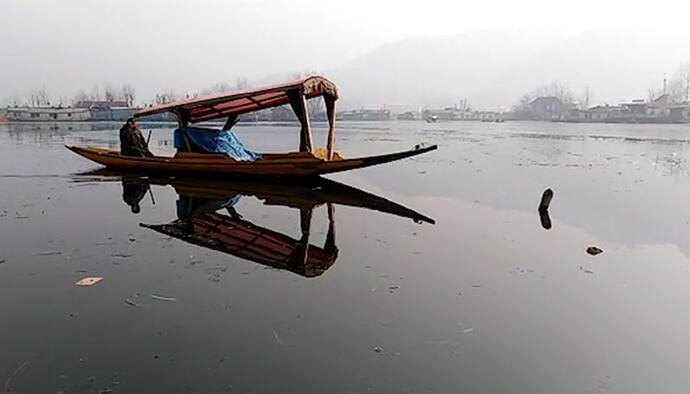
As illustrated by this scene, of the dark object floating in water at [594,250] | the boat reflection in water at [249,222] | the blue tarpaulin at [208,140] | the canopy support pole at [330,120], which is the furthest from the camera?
the blue tarpaulin at [208,140]

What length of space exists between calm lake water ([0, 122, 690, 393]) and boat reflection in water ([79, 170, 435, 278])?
0.07 m

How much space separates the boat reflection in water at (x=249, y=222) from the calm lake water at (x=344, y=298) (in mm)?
71

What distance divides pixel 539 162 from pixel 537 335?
19.3 meters

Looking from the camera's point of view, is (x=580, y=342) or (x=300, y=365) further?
(x=580, y=342)

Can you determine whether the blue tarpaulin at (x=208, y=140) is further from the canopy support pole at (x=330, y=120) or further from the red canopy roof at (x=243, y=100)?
the canopy support pole at (x=330, y=120)

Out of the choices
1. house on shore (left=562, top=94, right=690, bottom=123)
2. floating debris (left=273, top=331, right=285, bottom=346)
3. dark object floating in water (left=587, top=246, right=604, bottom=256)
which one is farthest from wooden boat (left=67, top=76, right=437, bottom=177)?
house on shore (left=562, top=94, right=690, bottom=123)

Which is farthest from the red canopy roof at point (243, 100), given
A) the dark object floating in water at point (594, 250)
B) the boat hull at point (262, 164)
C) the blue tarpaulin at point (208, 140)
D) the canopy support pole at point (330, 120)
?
the dark object floating in water at point (594, 250)

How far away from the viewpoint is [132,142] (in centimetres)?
1756

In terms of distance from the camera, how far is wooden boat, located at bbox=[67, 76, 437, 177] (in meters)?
13.9

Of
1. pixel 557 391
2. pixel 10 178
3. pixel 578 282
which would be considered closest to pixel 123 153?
pixel 10 178

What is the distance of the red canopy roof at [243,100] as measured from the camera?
13.9 meters

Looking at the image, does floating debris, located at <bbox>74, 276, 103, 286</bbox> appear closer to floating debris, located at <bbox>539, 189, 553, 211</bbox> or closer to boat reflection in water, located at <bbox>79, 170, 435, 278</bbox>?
boat reflection in water, located at <bbox>79, 170, 435, 278</bbox>

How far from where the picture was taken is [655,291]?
22.5ft

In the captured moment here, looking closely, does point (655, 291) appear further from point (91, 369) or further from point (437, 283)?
point (91, 369)
